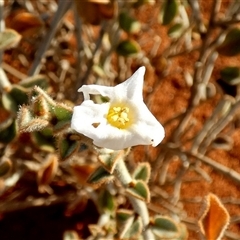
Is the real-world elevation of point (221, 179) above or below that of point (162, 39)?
below

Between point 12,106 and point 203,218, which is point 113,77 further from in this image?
point 203,218

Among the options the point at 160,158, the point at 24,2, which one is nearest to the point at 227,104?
the point at 160,158

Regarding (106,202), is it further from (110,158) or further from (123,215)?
(110,158)

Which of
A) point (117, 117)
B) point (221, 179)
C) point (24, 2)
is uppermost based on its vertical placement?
point (117, 117)

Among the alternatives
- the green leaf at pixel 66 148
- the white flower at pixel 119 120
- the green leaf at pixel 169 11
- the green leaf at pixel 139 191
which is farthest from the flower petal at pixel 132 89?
the green leaf at pixel 169 11

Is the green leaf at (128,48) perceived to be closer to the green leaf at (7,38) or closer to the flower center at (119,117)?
the green leaf at (7,38)

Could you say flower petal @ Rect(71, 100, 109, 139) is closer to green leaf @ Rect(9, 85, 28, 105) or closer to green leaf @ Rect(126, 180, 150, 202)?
green leaf @ Rect(126, 180, 150, 202)

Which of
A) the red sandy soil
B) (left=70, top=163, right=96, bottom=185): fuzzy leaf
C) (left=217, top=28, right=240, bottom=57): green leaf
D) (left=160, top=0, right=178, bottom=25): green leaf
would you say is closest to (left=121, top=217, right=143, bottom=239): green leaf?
(left=70, top=163, right=96, bottom=185): fuzzy leaf
